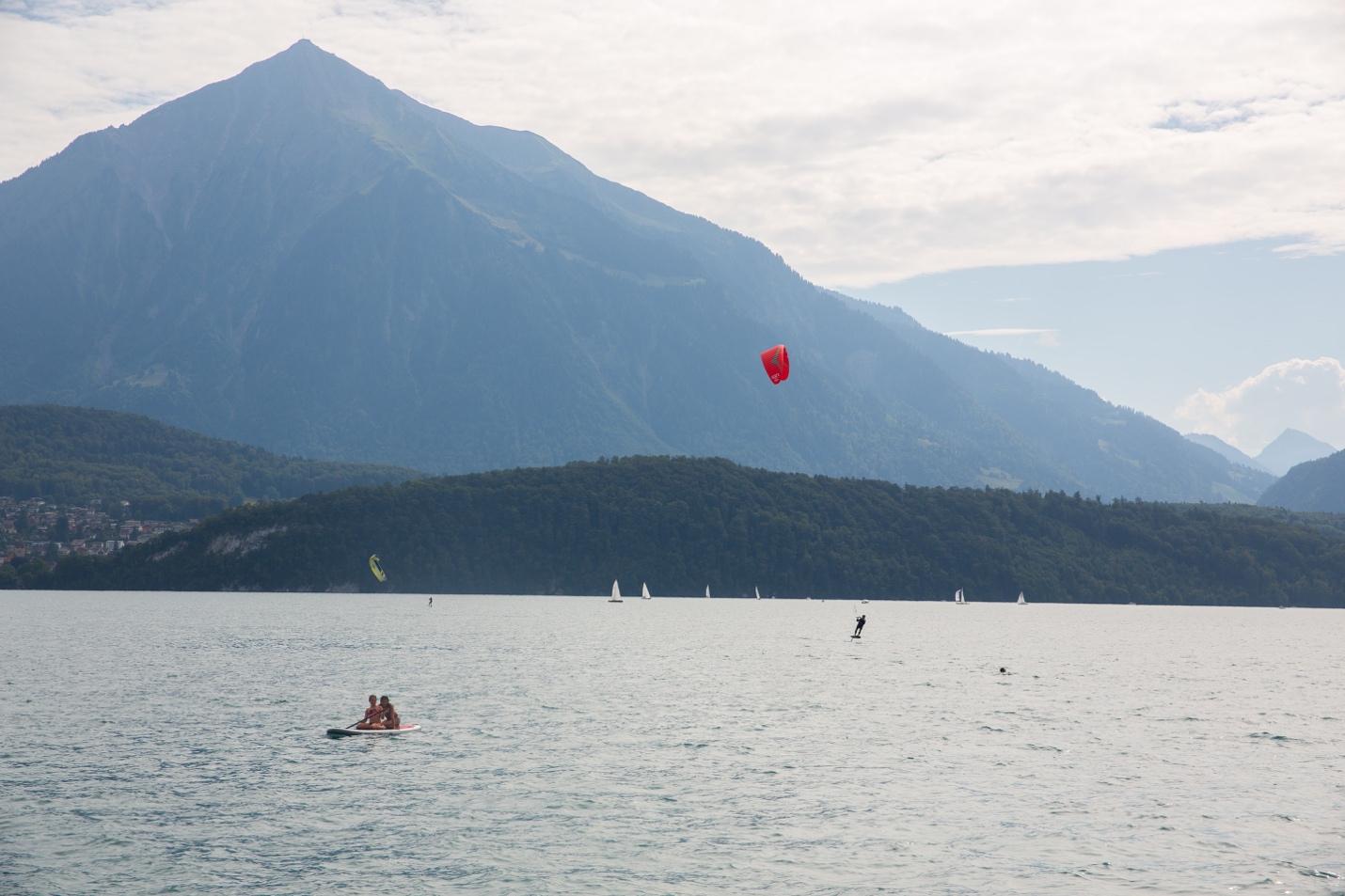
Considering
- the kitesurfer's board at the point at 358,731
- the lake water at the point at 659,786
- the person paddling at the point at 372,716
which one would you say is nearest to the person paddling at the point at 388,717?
the kitesurfer's board at the point at 358,731

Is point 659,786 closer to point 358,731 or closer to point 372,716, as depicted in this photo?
point 372,716

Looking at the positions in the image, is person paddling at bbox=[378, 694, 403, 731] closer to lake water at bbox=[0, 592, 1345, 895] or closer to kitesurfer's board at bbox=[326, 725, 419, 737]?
kitesurfer's board at bbox=[326, 725, 419, 737]

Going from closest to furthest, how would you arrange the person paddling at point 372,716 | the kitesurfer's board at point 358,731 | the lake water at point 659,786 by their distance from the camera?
the lake water at point 659,786 → the kitesurfer's board at point 358,731 → the person paddling at point 372,716

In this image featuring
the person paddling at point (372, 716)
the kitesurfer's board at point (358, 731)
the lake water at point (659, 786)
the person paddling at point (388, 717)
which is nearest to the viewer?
the lake water at point (659, 786)

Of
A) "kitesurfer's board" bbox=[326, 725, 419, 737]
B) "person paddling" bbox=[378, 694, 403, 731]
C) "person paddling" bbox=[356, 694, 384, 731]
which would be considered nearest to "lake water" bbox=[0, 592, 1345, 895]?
"kitesurfer's board" bbox=[326, 725, 419, 737]

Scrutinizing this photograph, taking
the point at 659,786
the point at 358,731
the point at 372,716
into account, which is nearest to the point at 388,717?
the point at 372,716

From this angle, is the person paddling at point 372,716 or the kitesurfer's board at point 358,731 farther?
the person paddling at point 372,716

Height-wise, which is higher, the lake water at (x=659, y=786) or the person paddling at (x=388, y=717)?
the person paddling at (x=388, y=717)

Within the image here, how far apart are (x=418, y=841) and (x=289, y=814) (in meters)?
8.41

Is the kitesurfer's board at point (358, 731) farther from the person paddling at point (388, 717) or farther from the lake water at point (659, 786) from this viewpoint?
the lake water at point (659, 786)

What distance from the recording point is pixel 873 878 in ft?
170

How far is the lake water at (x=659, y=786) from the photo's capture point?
2069 inches

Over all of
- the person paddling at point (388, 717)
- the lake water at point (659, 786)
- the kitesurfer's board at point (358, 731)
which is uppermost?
the person paddling at point (388, 717)

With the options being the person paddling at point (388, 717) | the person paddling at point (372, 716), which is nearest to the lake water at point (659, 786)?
the person paddling at point (372, 716)
